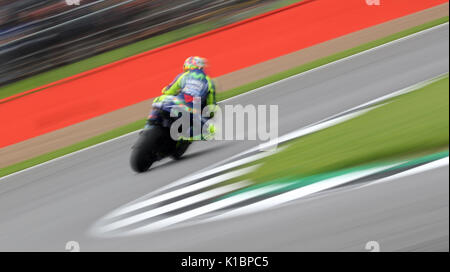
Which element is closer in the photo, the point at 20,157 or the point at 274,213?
the point at 274,213

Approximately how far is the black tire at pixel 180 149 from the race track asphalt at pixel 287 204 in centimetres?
11

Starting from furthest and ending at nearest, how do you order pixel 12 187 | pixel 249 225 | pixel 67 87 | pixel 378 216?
pixel 67 87
pixel 12 187
pixel 249 225
pixel 378 216

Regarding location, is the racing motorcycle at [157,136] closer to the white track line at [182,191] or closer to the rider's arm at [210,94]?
the rider's arm at [210,94]

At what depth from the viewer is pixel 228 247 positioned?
5246 millimetres

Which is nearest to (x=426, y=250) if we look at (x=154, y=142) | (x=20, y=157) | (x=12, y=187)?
(x=154, y=142)

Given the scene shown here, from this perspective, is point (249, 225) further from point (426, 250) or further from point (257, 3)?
point (257, 3)

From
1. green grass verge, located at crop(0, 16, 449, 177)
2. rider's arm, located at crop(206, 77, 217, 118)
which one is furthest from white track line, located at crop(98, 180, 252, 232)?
green grass verge, located at crop(0, 16, 449, 177)

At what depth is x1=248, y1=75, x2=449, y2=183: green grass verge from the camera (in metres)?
5.89

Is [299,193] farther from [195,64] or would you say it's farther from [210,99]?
[195,64]

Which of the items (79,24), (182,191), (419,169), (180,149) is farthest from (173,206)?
(79,24)

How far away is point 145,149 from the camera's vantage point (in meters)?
7.92

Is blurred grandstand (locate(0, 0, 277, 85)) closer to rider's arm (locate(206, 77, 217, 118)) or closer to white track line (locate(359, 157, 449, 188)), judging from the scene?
rider's arm (locate(206, 77, 217, 118))

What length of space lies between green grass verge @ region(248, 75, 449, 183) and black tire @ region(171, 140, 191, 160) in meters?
1.53
